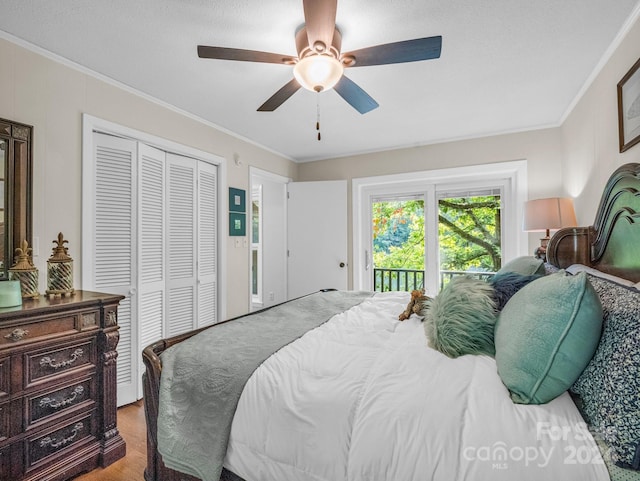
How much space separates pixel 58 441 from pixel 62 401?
0.20 m

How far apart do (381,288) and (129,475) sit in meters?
3.23

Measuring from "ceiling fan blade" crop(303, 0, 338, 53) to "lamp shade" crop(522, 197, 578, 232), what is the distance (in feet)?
7.59

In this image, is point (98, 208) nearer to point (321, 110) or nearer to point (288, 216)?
point (321, 110)

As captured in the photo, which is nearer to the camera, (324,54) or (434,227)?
(324,54)

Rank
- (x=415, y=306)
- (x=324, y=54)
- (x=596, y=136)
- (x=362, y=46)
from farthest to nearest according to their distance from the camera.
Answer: (x=596, y=136) → (x=362, y=46) → (x=415, y=306) → (x=324, y=54)

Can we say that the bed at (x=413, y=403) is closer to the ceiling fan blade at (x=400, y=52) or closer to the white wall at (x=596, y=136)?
the white wall at (x=596, y=136)

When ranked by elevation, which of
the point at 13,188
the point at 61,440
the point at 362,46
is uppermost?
the point at 362,46

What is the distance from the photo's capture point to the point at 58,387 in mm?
1638

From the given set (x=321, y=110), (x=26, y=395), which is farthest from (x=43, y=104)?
(x=321, y=110)

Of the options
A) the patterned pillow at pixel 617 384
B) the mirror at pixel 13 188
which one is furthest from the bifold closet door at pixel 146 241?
the patterned pillow at pixel 617 384

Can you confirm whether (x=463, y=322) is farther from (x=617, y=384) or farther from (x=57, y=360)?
(x=57, y=360)

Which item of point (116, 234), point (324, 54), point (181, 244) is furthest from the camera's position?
point (181, 244)

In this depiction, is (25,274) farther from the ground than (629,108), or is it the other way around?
(629,108)

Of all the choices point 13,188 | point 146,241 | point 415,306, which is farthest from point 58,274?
point 415,306
